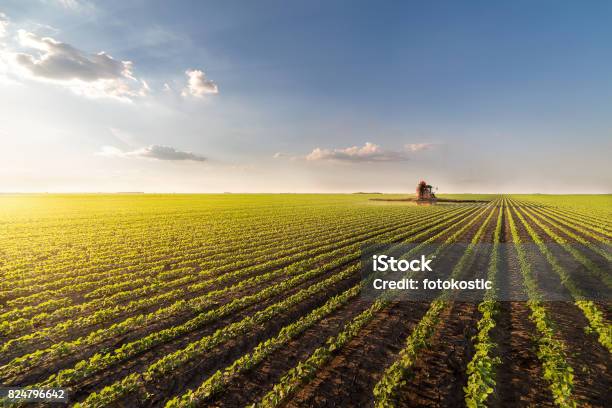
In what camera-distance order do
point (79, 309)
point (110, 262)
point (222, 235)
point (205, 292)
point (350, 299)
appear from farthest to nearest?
point (222, 235)
point (110, 262)
point (205, 292)
point (350, 299)
point (79, 309)

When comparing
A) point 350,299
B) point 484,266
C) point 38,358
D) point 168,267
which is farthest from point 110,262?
point 484,266

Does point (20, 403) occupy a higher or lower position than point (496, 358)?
lower

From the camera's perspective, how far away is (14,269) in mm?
15234

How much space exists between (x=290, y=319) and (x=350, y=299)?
2848mm

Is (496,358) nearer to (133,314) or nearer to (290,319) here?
(290,319)
